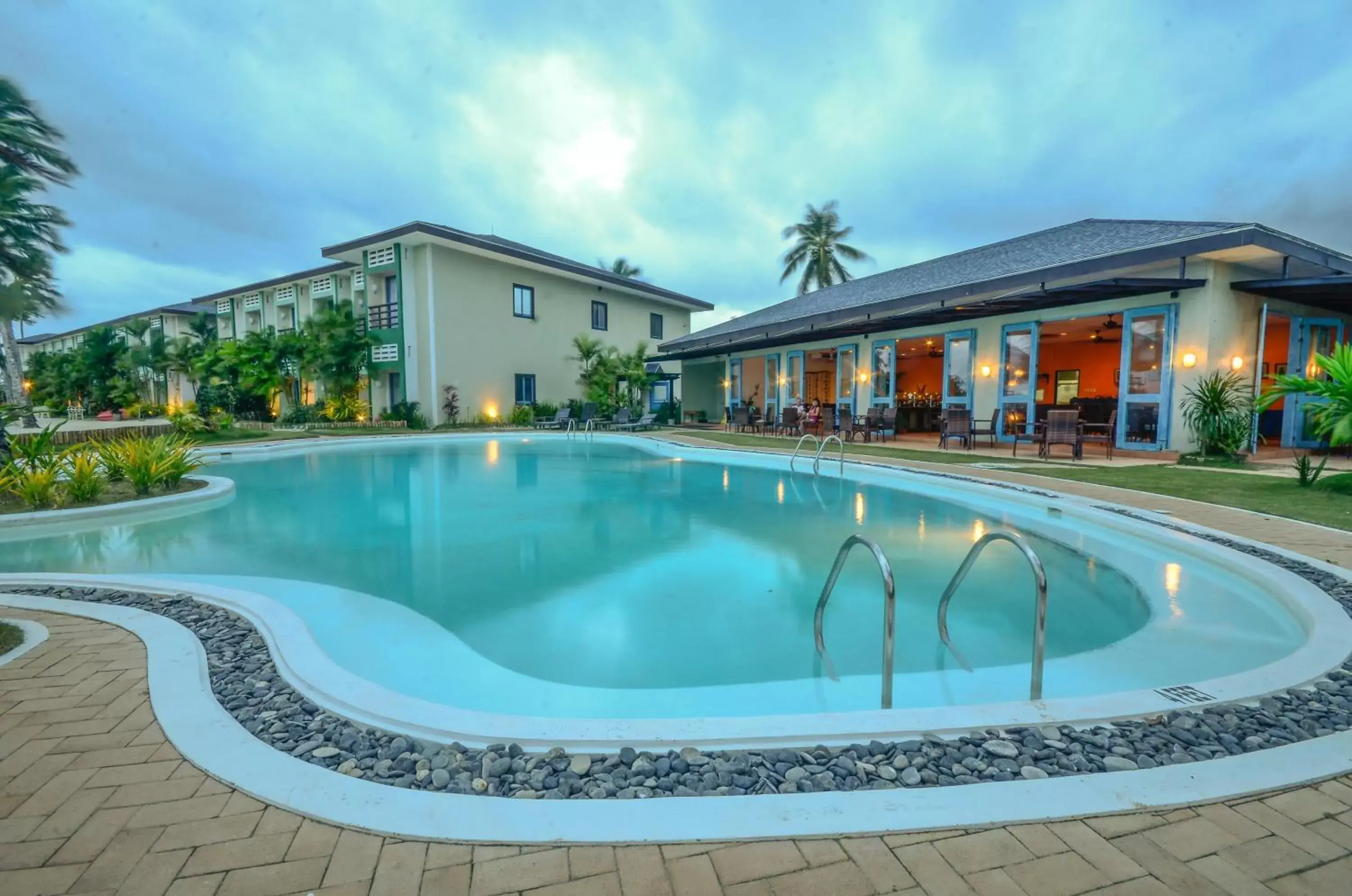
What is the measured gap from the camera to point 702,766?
2031 mm

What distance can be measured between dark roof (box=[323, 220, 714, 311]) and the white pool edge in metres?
20.8

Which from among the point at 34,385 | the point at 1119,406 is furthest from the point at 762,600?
the point at 34,385

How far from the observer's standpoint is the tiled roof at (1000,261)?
1146 cm

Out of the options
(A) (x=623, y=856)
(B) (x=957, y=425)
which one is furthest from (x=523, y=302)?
(A) (x=623, y=856)

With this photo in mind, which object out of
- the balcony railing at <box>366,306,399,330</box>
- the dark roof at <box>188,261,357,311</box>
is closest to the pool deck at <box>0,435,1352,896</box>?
the balcony railing at <box>366,306,399,330</box>

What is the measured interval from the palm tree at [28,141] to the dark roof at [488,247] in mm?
8078

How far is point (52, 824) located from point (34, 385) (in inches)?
2047

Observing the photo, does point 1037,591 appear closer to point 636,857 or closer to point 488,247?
point 636,857

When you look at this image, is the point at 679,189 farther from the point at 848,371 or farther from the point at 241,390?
the point at 241,390

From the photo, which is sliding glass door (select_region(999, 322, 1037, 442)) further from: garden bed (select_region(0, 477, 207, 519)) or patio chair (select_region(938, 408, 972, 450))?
garden bed (select_region(0, 477, 207, 519))

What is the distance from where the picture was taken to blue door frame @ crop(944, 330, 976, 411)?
14.6 m

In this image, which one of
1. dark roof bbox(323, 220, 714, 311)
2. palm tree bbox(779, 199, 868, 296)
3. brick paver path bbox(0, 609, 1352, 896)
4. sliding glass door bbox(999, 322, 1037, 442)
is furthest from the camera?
palm tree bbox(779, 199, 868, 296)

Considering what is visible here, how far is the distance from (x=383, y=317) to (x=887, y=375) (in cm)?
1822

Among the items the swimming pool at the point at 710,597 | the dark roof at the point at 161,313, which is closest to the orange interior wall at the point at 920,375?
the swimming pool at the point at 710,597
